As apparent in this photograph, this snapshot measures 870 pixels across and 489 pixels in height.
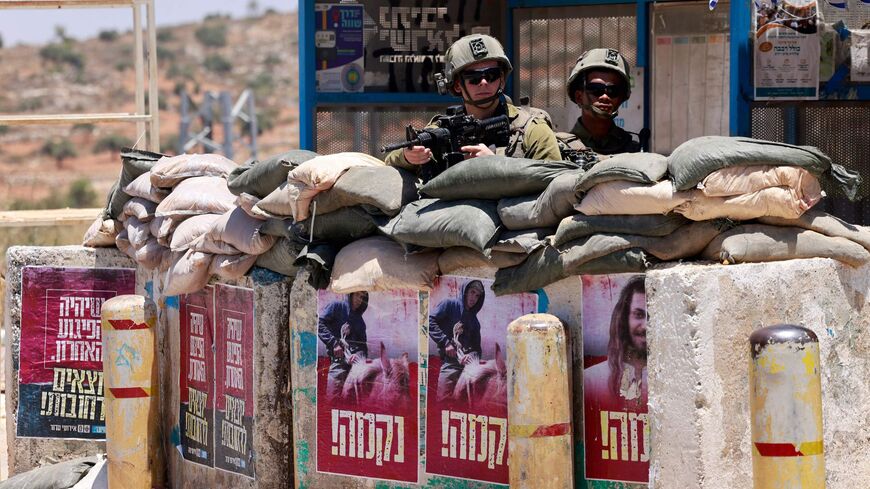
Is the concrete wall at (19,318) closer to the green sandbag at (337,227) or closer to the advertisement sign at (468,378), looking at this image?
the green sandbag at (337,227)

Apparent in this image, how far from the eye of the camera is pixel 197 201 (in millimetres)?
7324

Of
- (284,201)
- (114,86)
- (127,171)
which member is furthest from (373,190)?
(114,86)

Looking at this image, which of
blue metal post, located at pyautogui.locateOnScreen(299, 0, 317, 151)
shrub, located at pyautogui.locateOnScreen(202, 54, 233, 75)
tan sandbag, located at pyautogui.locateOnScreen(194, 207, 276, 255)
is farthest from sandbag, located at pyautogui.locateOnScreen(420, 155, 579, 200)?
shrub, located at pyautogui.locateOnScreen(202, 54, 233, 75)

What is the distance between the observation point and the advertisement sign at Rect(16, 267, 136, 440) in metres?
8.13

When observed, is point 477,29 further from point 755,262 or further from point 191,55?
point 191,55

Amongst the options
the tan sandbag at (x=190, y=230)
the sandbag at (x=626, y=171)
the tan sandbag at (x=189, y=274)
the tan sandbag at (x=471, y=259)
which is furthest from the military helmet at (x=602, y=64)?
the tan sandbag at (x=189, y=274)

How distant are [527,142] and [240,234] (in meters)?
1.44

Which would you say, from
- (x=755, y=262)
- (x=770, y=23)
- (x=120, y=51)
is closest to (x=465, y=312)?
(x=755, y=262)

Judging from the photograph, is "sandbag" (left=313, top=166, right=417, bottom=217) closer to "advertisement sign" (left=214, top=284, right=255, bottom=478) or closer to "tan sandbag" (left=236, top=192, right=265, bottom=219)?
"tan sandbag" (left=236, top=192, right=265, bottom=219)

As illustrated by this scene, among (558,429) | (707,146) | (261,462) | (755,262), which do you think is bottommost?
(261,462)

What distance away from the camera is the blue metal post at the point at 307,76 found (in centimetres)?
909

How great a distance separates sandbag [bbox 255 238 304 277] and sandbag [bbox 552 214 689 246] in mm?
1492

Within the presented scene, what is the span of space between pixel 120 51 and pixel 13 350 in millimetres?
57687

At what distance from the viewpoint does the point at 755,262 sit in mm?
5340
